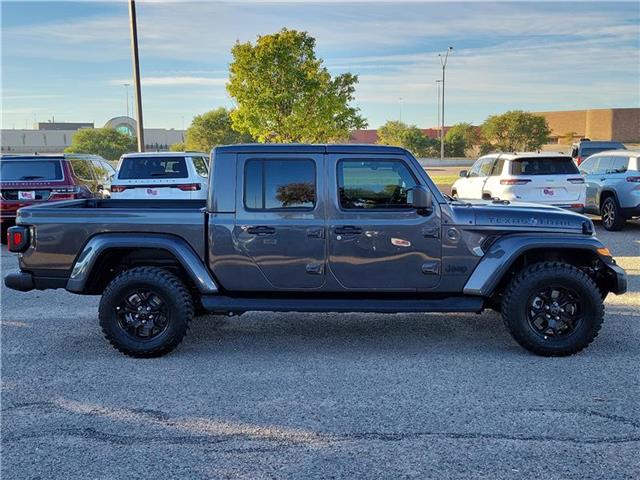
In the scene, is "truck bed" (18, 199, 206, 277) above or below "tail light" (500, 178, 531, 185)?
below

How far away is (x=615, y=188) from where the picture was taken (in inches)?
498

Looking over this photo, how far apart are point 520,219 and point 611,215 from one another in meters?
8.73

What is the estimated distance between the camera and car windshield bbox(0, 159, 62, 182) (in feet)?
40.4

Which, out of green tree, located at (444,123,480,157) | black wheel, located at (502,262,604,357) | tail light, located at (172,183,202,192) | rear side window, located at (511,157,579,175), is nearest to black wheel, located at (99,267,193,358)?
black wheel, located at (502,262,604,357)

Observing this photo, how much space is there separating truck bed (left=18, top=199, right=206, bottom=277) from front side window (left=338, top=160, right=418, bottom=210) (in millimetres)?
1325

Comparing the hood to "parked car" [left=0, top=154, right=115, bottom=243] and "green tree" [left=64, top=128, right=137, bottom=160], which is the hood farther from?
"green tree" [left=64, top=128, right=137, bottom=160]

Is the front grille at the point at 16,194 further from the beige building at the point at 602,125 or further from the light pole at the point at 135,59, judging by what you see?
the beige building at the point at 602,125

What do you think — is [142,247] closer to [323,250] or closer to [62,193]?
[323,250]

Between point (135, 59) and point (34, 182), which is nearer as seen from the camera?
point (34, 182)

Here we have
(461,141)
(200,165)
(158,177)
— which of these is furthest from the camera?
(461,141)

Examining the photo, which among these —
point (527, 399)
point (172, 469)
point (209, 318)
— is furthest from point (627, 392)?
point (209, 318)

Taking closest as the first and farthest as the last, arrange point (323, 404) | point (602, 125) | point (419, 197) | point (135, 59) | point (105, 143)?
point (323, 404)
point (419, 197)
point (135, 59)
point (105, 143)
point (602, 125)

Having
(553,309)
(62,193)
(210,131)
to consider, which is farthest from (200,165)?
(210,131)

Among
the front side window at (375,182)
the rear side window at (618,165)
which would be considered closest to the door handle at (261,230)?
the front side window at (375,182)
